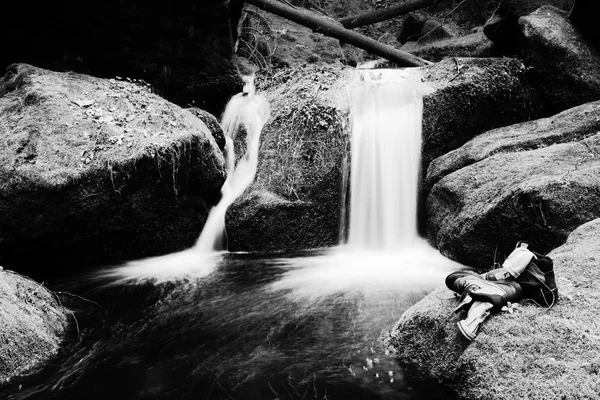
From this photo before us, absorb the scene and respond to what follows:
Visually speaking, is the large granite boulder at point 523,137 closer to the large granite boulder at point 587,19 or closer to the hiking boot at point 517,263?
the large granite boulder at point 587,19

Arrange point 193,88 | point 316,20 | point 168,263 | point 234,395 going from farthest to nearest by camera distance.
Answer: point 316,20 → point 193,88 → point 168,263 → point 234,395

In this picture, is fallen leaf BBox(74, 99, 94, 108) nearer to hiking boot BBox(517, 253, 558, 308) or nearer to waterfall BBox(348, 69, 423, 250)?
waterfall BBox(348, 69, 423, 250)

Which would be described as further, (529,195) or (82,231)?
(82,231)

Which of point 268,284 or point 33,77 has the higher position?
point 33,77

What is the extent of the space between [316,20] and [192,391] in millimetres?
10024

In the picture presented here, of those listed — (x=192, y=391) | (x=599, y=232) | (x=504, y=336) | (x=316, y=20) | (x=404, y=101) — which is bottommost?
(x=192, y=391)

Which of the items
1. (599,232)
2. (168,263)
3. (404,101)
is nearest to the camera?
(599,232)

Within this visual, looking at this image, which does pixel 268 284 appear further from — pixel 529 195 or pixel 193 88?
pixel 193 88

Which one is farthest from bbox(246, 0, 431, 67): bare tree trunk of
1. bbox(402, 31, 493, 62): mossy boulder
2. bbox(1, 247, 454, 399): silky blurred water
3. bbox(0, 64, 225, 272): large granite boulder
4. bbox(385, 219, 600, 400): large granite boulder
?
bbox(385, 219, 600, 400): large granite boulder

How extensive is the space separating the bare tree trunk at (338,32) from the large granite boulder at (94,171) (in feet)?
14.8

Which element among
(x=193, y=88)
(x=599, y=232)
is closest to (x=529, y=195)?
(x=599, y=232)

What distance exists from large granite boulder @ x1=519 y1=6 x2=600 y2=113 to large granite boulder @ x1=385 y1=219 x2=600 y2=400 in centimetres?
568

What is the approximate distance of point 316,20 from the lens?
11953 mm

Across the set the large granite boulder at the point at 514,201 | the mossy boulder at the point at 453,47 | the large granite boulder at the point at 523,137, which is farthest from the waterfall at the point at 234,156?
the mossy boulder at the point at 453,47
